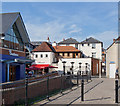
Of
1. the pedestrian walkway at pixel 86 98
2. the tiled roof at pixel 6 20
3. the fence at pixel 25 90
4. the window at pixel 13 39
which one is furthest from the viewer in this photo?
the window at pixel 13 39

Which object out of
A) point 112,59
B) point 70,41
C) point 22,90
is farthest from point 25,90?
point 70,41

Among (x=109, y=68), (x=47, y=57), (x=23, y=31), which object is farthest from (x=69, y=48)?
(x=23, y=31)

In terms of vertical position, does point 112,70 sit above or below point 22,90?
above

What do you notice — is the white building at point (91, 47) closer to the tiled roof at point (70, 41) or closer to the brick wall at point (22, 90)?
the tiled roof at point (70, 41)

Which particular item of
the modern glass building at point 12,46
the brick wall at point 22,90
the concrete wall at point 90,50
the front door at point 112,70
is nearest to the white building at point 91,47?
the concrete wall at point 90,50

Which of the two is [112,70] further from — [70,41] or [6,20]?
[70,41]

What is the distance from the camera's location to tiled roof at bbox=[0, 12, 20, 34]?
16719 mm

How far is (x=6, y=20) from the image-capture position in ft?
60.2

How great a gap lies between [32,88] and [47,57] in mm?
29978

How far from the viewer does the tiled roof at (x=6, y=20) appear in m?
16.7

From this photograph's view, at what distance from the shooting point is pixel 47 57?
137ft

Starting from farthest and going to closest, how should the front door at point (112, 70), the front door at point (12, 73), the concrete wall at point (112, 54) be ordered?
the front door at point (112, 70), the concrete wall at point (112, 54), the front door at point (12, 73)

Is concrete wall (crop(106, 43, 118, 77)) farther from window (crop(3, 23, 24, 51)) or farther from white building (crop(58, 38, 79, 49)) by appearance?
white building (crop(58, 38, 79, 49))

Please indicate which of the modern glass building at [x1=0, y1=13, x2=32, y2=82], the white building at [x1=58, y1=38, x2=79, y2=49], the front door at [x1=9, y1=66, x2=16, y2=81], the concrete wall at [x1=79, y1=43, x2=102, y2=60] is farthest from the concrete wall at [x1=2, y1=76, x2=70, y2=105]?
the white building at [x1=58, y1=38, x2=79, y2=49]
